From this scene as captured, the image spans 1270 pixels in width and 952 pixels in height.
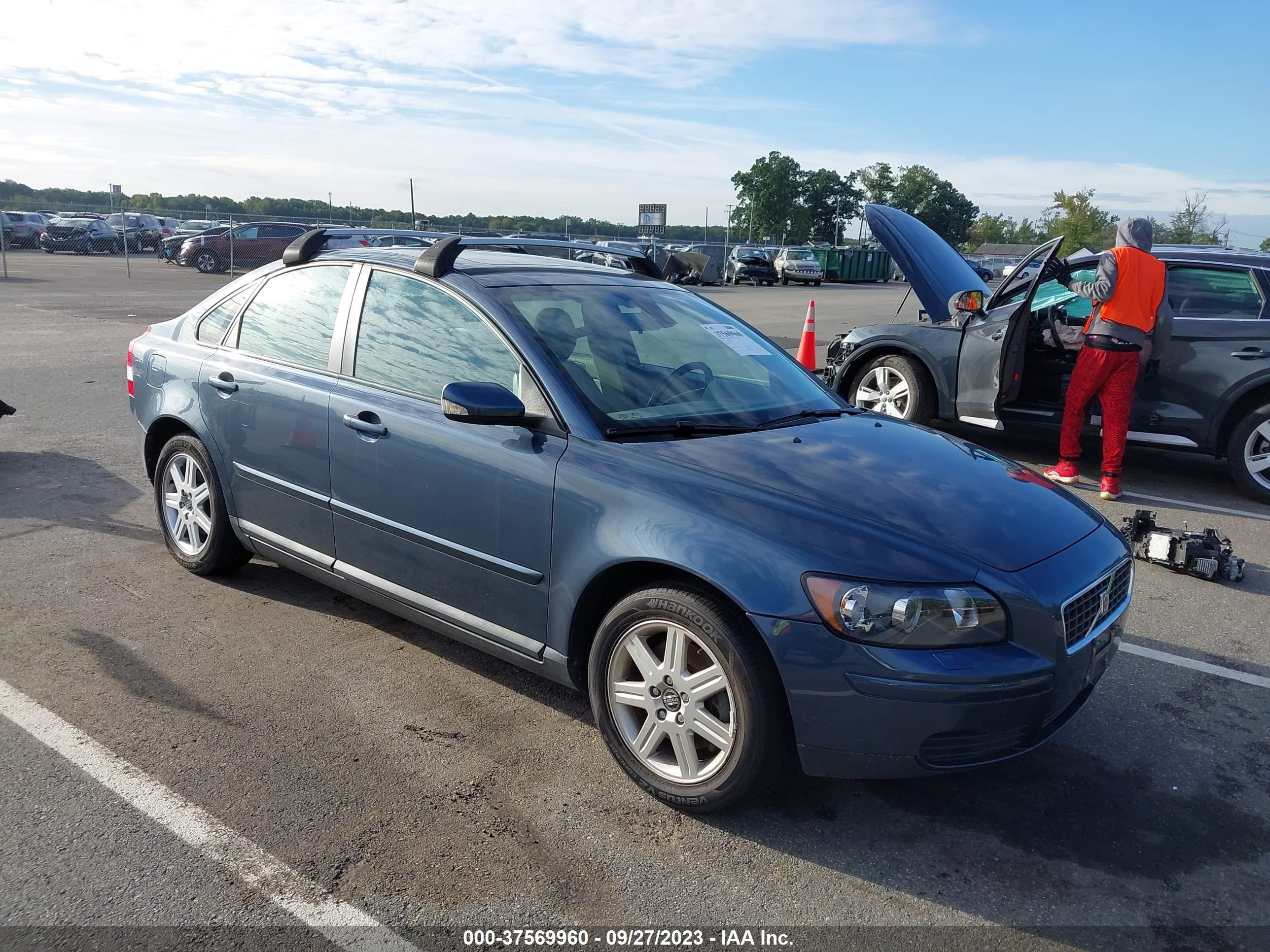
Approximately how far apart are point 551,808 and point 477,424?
128 cm

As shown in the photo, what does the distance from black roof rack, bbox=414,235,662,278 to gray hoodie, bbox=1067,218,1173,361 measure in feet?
11.4

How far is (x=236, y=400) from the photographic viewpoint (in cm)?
437

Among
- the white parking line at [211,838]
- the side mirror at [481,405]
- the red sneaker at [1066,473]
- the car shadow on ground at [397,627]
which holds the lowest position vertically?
the white parking line at [211,838]

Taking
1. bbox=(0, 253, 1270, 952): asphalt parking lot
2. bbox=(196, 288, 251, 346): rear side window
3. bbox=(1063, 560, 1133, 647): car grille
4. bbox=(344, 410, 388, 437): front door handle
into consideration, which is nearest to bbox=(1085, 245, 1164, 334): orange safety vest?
bbox=(0, 253, 1270, 952): asphalt parking lot

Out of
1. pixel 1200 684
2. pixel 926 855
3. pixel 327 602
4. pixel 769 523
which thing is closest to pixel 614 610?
pixel 769 523

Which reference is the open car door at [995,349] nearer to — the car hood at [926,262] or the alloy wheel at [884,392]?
the car hood at [926,262]

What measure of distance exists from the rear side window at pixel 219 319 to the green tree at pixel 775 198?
7302 cm

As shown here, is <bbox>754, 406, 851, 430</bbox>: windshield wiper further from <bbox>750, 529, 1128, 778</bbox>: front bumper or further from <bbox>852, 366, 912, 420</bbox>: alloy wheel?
<bbox>852, 366, 912, 420</bbox>: alloy wheel

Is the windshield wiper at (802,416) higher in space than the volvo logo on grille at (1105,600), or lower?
higher

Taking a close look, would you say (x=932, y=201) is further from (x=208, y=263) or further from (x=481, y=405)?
(x=481, y=405)

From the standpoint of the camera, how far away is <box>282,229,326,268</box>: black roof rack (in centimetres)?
447

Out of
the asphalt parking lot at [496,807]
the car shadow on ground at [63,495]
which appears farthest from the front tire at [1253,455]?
the car shadow on ground at [63,495]

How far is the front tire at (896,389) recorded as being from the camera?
822 cm

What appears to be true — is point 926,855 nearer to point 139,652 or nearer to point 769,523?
point 769,523
